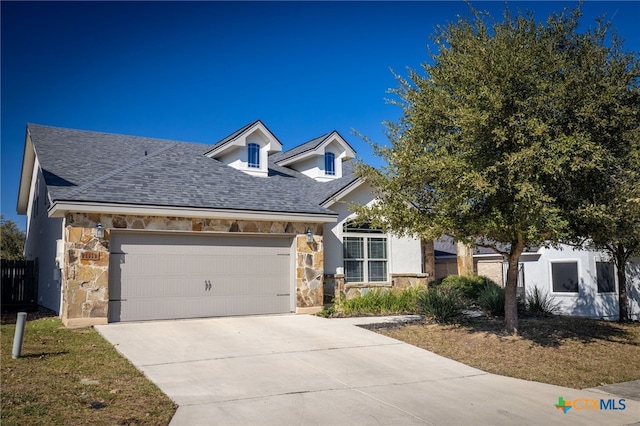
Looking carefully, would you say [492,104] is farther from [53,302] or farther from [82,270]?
[53,302]

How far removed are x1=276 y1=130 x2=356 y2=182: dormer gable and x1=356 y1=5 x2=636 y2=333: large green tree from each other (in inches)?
330

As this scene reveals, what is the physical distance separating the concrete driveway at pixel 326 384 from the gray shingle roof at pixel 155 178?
3546 mm

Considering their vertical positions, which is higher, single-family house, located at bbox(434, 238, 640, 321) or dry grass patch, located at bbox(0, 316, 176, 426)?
single-family house, located at bbox(434, 238, 640, 321)

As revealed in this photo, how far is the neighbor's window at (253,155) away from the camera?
18.6 m

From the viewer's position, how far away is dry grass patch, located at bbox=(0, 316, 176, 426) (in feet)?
20.5

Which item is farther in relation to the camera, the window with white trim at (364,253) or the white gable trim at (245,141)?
the white gable trim at (245,141)

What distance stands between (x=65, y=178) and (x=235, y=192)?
4.68m

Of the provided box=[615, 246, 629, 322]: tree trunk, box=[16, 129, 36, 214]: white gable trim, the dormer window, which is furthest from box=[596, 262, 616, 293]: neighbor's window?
box=[16, 129, 36, 214]: white gable trim

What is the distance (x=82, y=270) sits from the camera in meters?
12.9

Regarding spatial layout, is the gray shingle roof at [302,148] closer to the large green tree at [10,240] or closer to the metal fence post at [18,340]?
the metal fence post at [18,340]

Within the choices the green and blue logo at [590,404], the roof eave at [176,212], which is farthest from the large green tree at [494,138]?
the roof eave at [176,212]

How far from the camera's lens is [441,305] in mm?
14203

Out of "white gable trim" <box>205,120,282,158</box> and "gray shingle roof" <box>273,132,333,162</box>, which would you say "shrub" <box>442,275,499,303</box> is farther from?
"white gable trim" <box>205,120,282,158</box>

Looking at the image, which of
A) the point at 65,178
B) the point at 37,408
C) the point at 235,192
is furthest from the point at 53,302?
the point at 37,408
